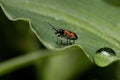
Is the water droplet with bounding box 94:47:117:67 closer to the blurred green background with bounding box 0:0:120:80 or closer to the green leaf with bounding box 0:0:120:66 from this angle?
the green leaf with bounding box 0:0:120:66

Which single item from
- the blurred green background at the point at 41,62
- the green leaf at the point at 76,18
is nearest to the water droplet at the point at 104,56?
the green leaf at the point at 76,18

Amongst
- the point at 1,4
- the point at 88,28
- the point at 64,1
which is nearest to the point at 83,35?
the point at 88,28

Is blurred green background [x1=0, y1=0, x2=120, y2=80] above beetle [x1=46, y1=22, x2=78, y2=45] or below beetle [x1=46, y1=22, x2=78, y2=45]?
below

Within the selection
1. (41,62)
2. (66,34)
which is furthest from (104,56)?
(41,62)

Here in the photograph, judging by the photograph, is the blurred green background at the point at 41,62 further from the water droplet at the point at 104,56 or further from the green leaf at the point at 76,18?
the water droplet at the point at 104,56

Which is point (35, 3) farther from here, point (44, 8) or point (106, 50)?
point (106, 50)

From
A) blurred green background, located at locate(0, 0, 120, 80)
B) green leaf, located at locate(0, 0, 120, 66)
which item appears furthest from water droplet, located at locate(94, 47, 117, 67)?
blurred green background, located at locate(0, 0, 120, 80)

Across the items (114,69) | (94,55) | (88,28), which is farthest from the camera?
(114,69)
